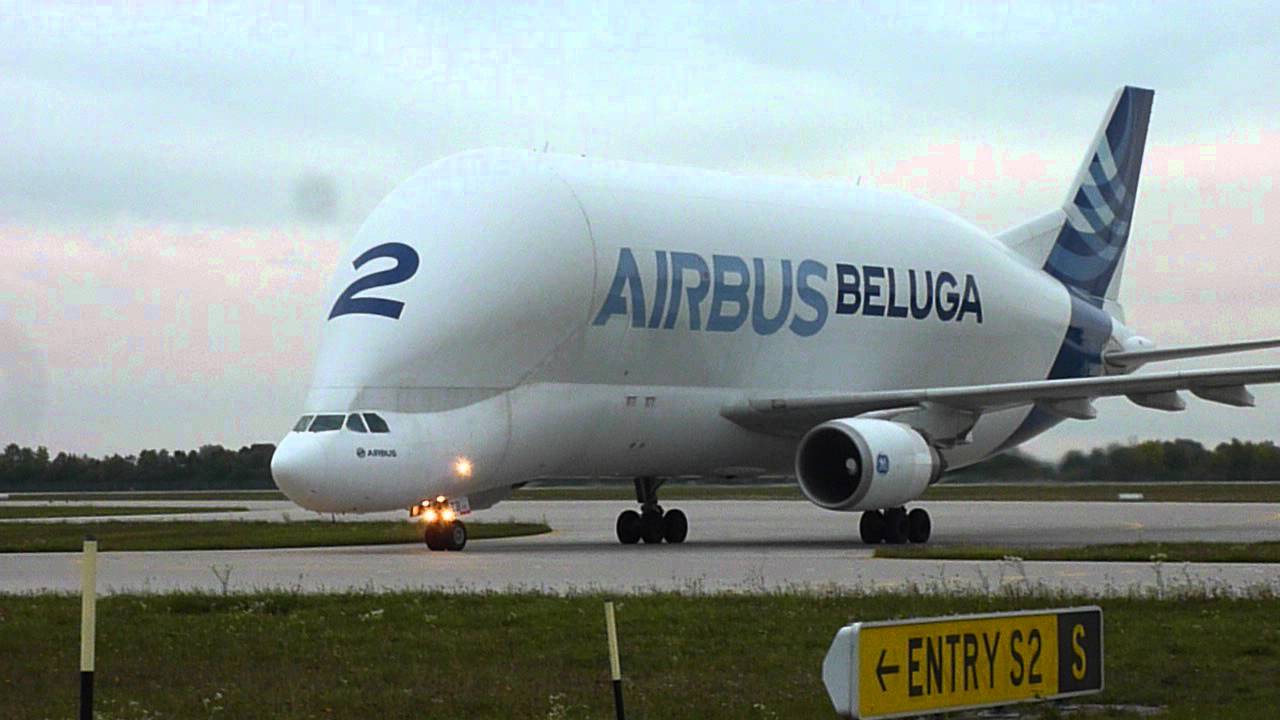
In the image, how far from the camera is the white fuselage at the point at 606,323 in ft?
94.8

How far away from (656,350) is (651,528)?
137 inches

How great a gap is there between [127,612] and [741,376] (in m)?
Result: 17.0

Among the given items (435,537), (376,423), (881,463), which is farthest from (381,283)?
(881,463)

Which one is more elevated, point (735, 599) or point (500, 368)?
point (500, 368)

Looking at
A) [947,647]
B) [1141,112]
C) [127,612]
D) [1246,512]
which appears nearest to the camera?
[947,647]

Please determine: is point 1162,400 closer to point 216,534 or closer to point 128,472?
point 216,534

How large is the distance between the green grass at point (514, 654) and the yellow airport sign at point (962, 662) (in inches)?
13.8

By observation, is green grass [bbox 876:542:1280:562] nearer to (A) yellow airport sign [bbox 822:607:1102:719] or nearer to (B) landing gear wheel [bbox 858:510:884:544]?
(B) landing gear wheel [bbox 858:510:884:544]

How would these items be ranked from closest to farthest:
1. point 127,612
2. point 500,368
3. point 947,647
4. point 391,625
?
point 947,647, point 391,625, point 127,612, point 500,368

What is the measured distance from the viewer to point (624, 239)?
1229 inches

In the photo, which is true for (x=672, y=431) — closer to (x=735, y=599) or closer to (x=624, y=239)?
(x=624, y=239)

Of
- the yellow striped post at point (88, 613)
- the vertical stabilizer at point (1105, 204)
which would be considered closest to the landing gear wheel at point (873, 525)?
the vertical stabilizer at point (1105, 204)

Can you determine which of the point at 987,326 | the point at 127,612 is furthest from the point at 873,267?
the point at 127,612

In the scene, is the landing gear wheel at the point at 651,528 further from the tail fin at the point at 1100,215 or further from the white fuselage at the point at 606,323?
the tail fin at the point at 1100,215
